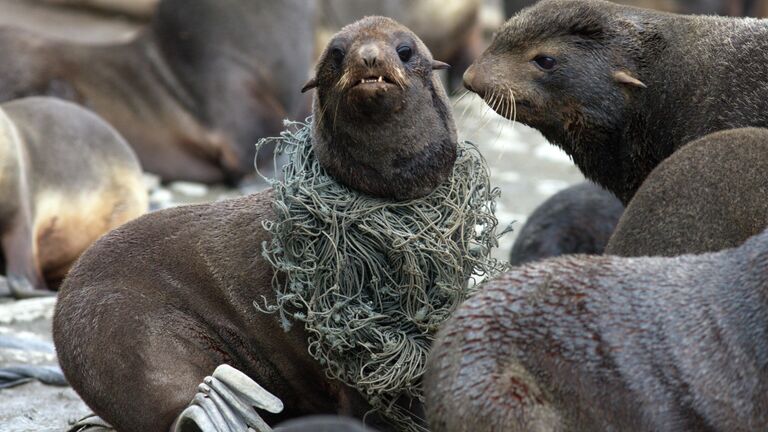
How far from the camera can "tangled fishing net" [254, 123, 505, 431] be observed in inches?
133

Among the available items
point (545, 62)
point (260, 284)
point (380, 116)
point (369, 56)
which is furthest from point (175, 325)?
point (545, 62)

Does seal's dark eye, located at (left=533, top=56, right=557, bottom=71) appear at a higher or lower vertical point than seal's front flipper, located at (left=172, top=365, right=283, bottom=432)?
higher

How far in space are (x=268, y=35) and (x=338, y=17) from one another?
2.22 m

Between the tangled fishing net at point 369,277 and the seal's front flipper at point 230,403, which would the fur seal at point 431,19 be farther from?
the seal's front flipper at point 230,403

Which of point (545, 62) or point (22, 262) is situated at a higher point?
point (545, 62)

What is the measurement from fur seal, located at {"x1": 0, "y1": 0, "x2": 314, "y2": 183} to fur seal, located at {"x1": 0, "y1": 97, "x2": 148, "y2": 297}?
1.56m

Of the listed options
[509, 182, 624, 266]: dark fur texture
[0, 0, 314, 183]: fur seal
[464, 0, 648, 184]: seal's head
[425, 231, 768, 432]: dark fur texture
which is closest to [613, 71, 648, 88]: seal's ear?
[464, 0, 648, 184]: seal's head

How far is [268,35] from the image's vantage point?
8.05m

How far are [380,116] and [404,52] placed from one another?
23cm

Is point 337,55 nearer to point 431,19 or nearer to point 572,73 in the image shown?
point 572,73

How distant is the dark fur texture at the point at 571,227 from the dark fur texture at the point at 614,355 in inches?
108

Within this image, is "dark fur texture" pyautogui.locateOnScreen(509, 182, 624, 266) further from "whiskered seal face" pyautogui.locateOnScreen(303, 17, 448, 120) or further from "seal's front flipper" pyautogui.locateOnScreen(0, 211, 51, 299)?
"seal's front flipper" pyautogui.locateOnScreen(0, 211, 51, 299)

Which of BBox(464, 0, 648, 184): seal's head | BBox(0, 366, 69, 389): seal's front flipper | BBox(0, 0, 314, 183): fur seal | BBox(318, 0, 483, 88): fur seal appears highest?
BBox(464, 0, 648, 184): seal's head

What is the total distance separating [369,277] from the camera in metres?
3.44
